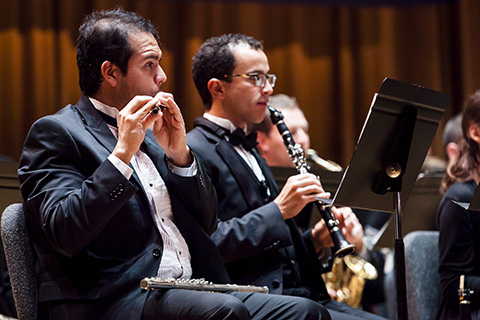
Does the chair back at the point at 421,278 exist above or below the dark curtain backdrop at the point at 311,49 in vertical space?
below

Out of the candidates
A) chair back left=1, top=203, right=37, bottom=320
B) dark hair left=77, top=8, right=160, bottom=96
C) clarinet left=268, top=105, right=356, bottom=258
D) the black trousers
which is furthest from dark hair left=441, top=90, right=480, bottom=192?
chair back left=1, top=203, right=37, bottom=320

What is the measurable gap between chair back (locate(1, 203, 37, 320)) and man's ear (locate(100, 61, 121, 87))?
539mm

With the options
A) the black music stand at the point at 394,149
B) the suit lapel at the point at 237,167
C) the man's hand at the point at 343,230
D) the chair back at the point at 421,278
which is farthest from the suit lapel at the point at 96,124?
the chair back at the point at 421,278

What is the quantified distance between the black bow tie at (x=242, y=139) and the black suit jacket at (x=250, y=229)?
0.05 metres

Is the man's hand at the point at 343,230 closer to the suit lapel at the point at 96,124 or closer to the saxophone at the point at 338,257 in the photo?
the saxophone at the point at 338,257

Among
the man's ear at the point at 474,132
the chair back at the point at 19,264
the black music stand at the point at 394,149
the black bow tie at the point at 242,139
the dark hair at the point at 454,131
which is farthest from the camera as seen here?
the dark hair at the point at 454,131

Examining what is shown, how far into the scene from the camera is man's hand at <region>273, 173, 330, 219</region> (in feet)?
8.51

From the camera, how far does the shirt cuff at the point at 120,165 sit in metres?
1.89

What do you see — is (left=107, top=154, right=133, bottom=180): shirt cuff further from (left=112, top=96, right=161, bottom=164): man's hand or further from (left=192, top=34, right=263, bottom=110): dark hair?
(left=192, top=34, right=263, bottom=110): dark hair

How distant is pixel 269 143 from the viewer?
3.59 m

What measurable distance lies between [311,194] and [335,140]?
11.2ft

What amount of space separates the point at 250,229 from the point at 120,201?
2.55 feet

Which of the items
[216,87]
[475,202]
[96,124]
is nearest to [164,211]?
[96,124]

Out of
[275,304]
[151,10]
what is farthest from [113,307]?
[151,10]
